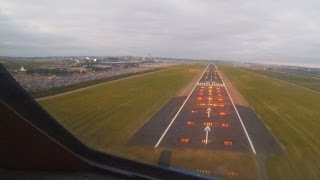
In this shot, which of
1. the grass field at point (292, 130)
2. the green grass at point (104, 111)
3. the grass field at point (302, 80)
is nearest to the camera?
the grass field at point (292, 130)

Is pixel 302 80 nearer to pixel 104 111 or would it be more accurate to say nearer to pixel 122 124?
pixel 104 111

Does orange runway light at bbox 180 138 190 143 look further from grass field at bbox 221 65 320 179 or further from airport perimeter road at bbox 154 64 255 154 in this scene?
grass field at bbox 221 65 320 179

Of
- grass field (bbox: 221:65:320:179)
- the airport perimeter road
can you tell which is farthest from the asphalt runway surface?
grass field (bbox: 221:65:320:179)

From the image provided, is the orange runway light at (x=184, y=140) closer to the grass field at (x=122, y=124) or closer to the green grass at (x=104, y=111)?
the grass field at (x=122, y=124)

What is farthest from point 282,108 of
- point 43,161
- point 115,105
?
point 43,161

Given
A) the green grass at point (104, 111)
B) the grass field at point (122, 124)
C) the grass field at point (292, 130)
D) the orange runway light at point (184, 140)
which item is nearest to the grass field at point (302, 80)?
the grass field at point (292, 130)

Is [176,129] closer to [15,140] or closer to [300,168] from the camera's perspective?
[300,168]

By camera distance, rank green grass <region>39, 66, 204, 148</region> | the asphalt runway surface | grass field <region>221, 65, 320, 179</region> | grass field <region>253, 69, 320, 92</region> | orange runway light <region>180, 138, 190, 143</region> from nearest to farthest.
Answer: grass field <region>221, 65, 320, 179</region>
the asphalt runway surface
orange runway light <region>180, 138, 190, 143</region>
green grass <region>39, 66, 204, 148</region>
grass field <region>253, 69, 320, 92</region>
